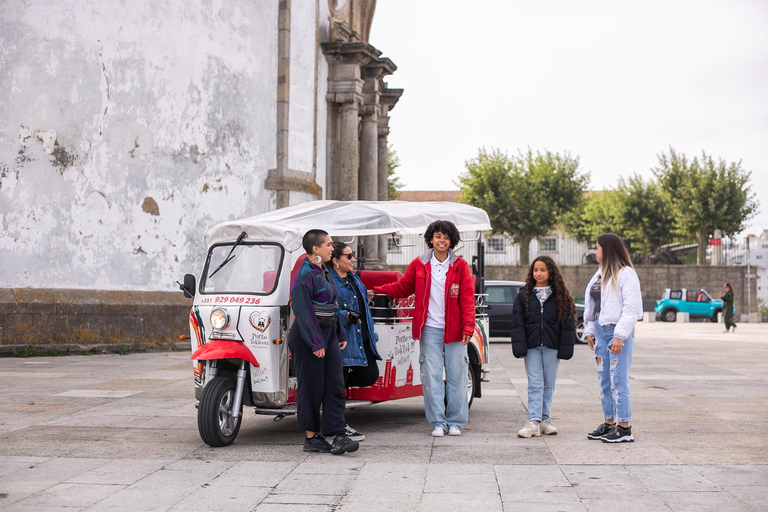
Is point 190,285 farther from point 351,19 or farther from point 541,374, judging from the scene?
point 351,19

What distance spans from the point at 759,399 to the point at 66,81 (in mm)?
13433

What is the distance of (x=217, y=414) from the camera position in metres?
7.48

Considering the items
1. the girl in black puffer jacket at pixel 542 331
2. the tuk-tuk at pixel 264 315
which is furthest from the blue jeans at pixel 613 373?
the tuk-tuk at pixel 264 315

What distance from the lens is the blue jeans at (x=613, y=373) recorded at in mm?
7863

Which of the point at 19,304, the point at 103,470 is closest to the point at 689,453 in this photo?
the point at 103,470

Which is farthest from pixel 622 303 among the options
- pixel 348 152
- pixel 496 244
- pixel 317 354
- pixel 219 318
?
pixel 496 244

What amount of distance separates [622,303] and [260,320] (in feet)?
10.3

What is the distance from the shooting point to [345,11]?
82.8 ft

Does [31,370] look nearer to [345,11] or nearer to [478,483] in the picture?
[478,483]

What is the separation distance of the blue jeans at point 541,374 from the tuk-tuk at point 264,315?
1.32 meters

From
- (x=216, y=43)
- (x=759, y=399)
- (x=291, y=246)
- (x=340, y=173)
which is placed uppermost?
(x=216, y=43)

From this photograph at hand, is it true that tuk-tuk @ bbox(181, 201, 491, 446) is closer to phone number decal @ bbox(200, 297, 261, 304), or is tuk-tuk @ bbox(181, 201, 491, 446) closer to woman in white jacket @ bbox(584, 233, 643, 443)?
phone number decal @ bbox(200, 297, 261, 304)

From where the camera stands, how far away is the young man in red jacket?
8.42 metres

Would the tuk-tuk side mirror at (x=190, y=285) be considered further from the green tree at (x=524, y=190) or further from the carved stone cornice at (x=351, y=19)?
the green tree at (x=524, y=190)
